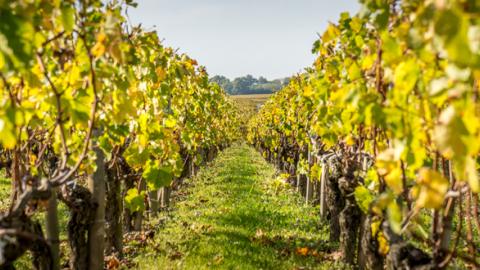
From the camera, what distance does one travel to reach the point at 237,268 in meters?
6.02

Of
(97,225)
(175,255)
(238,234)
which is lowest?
(238,234)

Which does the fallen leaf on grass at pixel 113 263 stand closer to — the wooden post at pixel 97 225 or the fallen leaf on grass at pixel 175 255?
the fallen leaf on grass at pixel 175 255

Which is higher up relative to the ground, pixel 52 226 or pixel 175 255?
pixel 52 226

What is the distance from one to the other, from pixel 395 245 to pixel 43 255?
3072 mm

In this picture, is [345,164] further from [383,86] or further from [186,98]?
→ [186,98]

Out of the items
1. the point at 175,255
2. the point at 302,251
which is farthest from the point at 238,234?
the point at 175,255

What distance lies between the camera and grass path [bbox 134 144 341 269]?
635cm

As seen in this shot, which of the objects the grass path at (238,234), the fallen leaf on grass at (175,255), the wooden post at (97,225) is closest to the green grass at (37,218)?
the wooden post at (97,225)

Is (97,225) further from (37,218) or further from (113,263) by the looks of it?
(37,218)

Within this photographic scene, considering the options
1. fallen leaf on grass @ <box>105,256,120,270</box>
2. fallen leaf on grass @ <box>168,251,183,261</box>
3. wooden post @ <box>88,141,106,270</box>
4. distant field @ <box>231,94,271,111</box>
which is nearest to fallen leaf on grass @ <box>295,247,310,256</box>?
fallen leaf on grass @ <box>168,251,183,261</box>

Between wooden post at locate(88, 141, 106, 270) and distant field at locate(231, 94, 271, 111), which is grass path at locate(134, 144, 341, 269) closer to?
wooden post at locate(88, 141, 106, 270)

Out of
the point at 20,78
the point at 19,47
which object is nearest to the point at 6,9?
the point at 19,47

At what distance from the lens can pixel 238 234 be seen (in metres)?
8.10

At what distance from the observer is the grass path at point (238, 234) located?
635 cm
